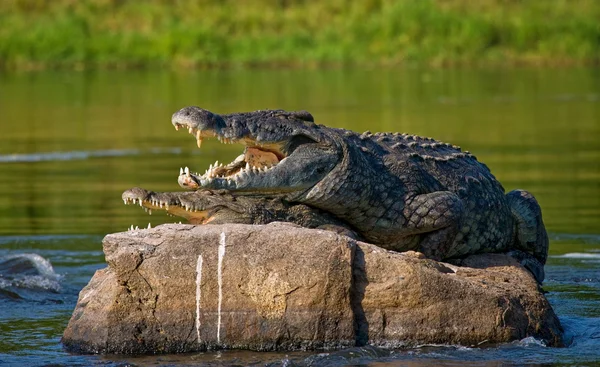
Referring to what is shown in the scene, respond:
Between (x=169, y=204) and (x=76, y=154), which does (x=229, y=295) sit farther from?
(x=76, y=154)

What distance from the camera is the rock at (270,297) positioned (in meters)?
7.24

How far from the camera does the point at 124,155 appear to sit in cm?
1919

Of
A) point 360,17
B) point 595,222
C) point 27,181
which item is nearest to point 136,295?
point 595,222

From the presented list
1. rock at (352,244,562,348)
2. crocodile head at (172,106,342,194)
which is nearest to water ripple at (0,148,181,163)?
crocodile head at (172,106,342,194)

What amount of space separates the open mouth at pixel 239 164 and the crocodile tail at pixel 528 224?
203 centimetres

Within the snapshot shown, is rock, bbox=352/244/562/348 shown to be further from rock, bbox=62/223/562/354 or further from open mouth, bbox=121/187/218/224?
open mouth, bbox=121/187/218/224

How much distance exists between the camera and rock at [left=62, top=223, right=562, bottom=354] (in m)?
7.24

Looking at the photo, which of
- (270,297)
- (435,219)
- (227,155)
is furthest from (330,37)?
(270,297)

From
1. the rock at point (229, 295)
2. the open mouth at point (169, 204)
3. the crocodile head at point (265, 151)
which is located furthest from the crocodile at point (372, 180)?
the rock at point (229, 295)

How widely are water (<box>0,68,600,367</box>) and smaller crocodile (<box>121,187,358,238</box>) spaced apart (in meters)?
1.06

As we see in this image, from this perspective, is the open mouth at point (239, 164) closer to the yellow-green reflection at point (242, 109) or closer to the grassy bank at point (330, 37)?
the yellow-green reflection at point (242, 109)

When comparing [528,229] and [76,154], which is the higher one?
[76,154]

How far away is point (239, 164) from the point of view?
8.16 m

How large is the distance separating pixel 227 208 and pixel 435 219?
145cm
